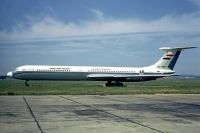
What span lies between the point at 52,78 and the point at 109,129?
156 ft

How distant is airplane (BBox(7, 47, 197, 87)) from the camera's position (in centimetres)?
5578

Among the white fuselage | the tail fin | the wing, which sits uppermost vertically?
the tail fin

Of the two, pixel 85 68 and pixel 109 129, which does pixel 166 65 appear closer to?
pixel 85 68

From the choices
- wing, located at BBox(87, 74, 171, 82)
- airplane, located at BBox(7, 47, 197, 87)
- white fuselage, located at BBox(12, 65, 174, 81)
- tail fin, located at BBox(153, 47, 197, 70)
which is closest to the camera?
white fuselage, located at BBox(12, 65, 174, 81)

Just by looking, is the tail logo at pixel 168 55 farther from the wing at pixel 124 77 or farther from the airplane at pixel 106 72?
the wing at pixel 124 77

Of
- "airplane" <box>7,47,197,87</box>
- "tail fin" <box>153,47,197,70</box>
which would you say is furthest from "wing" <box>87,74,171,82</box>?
"tail fin" <box>153,47,197,70</box>

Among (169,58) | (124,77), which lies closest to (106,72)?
(124,77)

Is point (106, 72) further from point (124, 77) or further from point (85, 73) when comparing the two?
point (85, 73)

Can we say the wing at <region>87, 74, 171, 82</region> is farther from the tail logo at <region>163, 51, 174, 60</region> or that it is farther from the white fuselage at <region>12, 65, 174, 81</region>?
the tail logo at <region>163, 51, 174, 60</region>

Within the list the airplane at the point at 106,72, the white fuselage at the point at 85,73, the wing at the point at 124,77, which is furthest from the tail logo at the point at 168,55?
the wing at the point at 124,77

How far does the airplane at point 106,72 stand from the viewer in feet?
183

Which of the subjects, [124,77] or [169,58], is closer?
[124,77]

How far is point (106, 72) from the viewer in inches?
2403

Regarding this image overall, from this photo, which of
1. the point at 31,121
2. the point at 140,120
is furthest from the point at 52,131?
the point at 140,120
